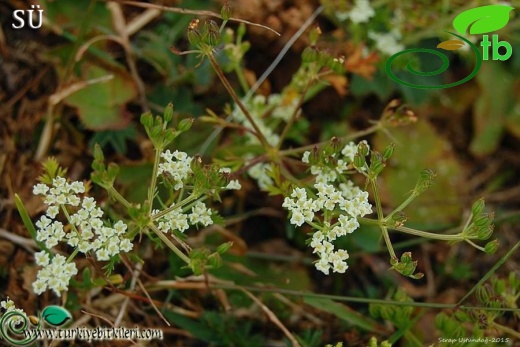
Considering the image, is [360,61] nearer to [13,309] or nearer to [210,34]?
[210,34]

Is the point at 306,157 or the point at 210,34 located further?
the point at 306,157

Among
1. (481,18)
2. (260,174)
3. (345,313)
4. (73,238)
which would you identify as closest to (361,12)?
(481,18)

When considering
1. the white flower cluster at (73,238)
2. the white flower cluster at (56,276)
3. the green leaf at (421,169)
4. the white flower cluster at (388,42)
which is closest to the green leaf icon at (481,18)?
the white flower cluster at (388,42)

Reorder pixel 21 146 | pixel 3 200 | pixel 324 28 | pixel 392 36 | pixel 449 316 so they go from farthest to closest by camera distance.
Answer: pixel 324 28 → pixel 392 36 → pixel 21 146 → pixel 3 200 → pixel 449 316

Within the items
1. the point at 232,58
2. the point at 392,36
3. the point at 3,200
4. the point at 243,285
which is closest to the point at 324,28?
the point at 392,36

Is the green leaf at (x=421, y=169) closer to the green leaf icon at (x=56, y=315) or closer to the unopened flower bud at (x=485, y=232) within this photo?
the unopened flower bud at (x=485, y=232)

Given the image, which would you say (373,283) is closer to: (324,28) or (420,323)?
(420,323)
